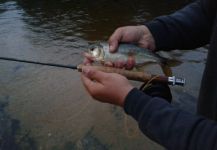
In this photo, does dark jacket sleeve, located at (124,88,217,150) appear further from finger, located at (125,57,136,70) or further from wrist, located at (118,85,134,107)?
finger, located at (125,57,136,70)

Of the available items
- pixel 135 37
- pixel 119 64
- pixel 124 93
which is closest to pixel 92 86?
pixel 124 93

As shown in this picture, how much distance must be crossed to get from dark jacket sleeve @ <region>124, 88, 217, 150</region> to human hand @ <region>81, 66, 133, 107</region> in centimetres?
7

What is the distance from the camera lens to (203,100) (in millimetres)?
2195

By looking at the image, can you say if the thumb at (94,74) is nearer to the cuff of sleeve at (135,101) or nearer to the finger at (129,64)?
the cuff of sleeve at (135,101)

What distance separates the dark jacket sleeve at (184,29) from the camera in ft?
8.65

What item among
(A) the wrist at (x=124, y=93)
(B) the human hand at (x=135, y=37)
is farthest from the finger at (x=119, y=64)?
(A) the wrist at (x=124, y=93)

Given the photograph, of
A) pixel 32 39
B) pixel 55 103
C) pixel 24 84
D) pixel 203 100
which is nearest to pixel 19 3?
pixel 32 39

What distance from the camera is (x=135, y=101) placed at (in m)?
1.97

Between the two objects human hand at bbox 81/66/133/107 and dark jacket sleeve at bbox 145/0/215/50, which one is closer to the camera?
human hand at bbox 81/66/133/107

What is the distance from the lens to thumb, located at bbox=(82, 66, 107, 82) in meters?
2.23

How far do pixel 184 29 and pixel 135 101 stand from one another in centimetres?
96

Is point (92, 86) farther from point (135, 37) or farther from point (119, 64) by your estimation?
point (135, 37)

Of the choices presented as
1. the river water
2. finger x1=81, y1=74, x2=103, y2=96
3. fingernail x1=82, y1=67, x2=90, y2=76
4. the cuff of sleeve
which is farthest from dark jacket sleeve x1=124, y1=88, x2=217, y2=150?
the river water

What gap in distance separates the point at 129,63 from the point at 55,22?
6.62m
